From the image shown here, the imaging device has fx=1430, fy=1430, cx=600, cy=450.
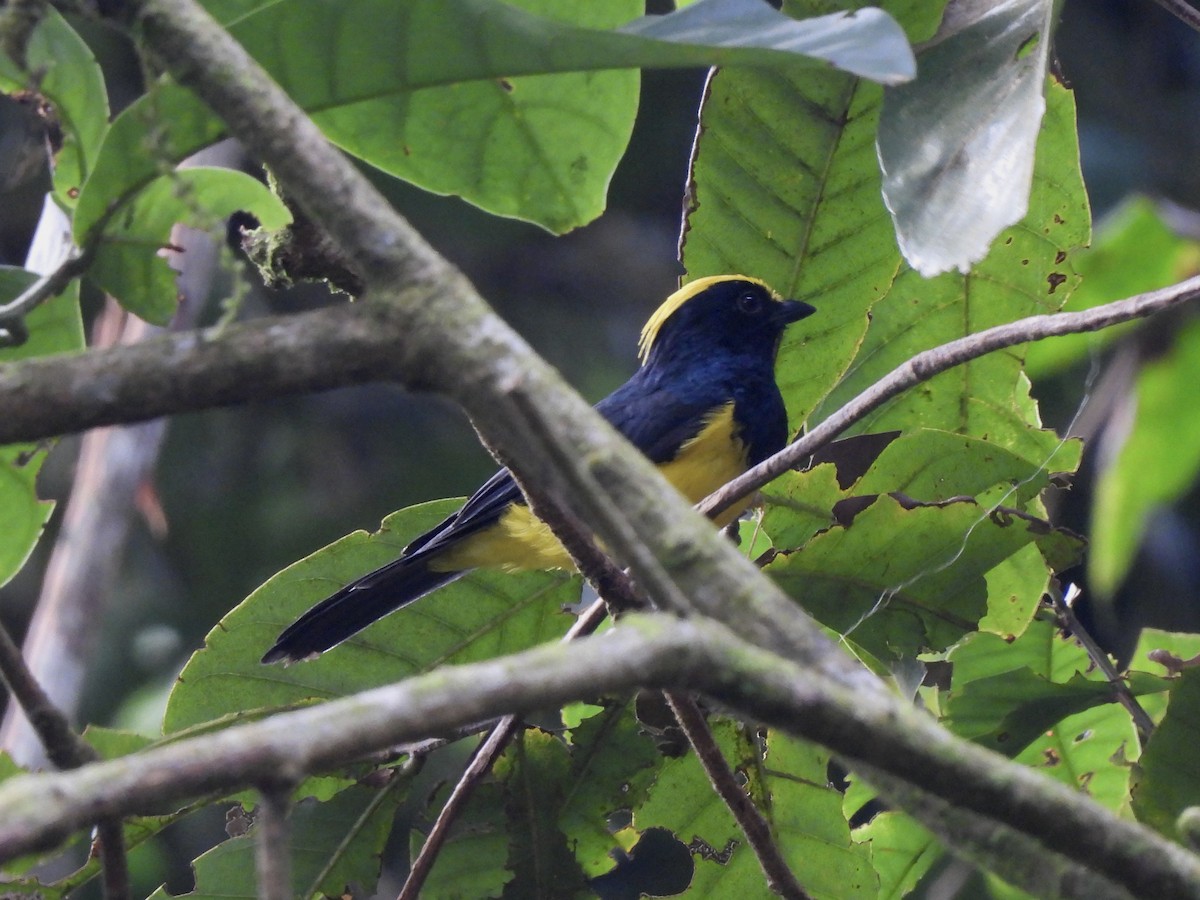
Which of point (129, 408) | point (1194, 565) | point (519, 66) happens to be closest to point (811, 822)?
point (519, 66)

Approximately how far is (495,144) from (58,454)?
7546 millimetres

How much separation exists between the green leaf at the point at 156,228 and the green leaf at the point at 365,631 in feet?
2.31

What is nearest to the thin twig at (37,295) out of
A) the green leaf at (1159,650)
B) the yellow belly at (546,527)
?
the yellow belly at (546,527)

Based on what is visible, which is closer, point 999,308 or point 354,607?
point 999,308

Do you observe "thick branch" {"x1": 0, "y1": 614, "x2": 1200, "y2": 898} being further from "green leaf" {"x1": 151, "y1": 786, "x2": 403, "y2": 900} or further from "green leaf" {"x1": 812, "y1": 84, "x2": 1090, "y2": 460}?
"green leaf" {"x1": 812, "y1": 84, "x2": 1090, "y2": 460}

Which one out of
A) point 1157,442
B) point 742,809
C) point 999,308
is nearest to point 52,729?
point 742,809

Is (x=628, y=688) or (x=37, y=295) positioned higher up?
(x=37, y=295)

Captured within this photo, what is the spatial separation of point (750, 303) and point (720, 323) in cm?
11

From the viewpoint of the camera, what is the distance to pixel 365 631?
220 cm

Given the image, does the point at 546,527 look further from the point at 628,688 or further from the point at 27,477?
the point at 628,688

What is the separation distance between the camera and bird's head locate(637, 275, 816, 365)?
3.79 meters

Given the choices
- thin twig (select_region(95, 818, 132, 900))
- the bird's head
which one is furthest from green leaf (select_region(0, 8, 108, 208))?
the bird's head

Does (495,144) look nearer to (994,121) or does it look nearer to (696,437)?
(994,121)

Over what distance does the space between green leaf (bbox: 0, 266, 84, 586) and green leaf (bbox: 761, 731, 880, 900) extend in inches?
41.6
